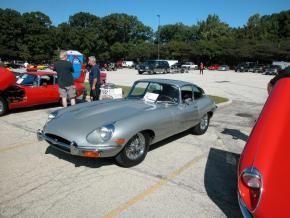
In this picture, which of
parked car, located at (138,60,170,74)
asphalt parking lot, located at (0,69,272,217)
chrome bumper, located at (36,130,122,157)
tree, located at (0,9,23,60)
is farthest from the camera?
tree, located at (0,9,23,60)

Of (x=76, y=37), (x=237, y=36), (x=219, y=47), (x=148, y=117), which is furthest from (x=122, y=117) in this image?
(x=237, y=36)

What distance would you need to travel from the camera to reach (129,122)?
14.7ft

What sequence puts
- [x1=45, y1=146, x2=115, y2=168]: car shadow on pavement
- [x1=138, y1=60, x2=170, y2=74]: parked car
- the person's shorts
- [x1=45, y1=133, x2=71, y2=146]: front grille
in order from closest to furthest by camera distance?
[x1=45, y1=133, x2=71, y2=146]: front grille, [x1=45, y1=146, x2=115, y2=168]: car shadow on pavement, the person's shorts, [x1=138, y1=60, x2=170, y2=74]: parked car

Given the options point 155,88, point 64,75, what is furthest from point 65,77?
point 155,88

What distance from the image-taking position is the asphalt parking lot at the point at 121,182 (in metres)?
3.45

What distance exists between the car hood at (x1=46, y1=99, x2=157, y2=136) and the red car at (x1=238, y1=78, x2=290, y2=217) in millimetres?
2230

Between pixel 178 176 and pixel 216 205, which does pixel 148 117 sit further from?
pixel 216 205

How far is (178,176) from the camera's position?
445cm

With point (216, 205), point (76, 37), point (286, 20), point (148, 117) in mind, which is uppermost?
point (286, 20)

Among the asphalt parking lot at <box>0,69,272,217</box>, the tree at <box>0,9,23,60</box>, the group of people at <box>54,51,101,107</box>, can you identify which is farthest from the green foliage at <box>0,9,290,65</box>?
the asphalt parking lot at <box>0,69,272,217</box>

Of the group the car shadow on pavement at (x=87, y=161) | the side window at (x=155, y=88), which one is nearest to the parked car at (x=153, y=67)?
the side window at (x=155, y=88)

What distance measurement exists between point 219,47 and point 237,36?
50.3ft

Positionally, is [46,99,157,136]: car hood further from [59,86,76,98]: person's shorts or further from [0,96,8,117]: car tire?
[0,96,8,117]: car tire

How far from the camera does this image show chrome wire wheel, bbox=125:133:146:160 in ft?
15.1
